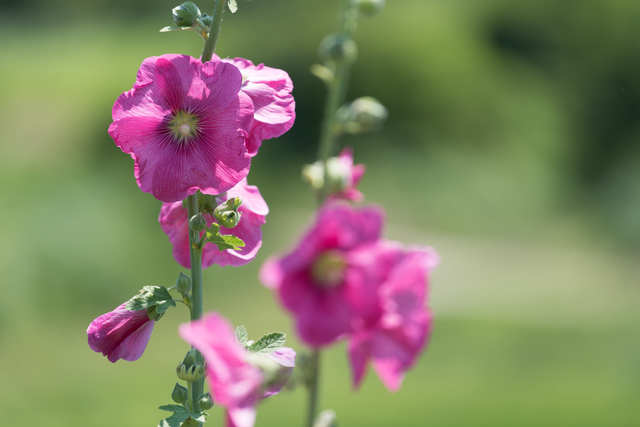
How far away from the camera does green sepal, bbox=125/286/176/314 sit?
3.68 ft

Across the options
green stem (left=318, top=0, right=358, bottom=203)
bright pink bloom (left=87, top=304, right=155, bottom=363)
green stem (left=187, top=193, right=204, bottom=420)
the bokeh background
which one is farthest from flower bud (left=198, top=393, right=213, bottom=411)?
the bokeh background

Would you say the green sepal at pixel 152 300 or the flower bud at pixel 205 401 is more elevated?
the green sepal at pixel 152 300

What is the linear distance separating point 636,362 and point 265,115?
665 cm

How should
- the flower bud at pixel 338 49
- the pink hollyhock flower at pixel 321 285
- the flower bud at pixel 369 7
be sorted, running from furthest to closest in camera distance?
the flower bud at pixel 369 7
the flower bud at pixel 338 49
the pink hollyhock flower at pixel 321 285

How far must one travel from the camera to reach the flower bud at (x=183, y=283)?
1089 mm

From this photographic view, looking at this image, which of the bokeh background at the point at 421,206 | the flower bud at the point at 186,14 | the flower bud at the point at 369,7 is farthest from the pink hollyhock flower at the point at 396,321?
the bokeh background at the point at 421,206

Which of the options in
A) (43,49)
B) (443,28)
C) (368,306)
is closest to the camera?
(368,306)

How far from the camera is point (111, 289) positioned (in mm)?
7273

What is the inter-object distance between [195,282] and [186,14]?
1.42 ft

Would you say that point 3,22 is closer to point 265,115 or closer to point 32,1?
point 32,1

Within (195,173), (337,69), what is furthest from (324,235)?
(337,69)

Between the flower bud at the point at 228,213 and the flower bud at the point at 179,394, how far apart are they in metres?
0.28

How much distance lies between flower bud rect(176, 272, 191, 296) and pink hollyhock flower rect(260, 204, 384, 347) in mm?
426

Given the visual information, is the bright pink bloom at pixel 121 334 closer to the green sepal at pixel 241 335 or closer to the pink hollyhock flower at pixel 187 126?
the green sepal at pixel 241 335
